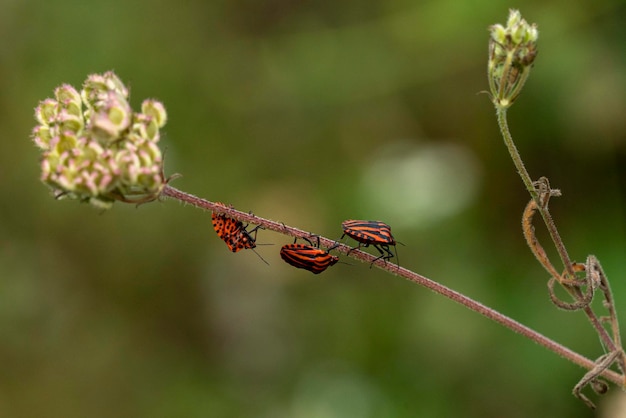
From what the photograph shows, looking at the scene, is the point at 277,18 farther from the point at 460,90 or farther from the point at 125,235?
the point at 125,235

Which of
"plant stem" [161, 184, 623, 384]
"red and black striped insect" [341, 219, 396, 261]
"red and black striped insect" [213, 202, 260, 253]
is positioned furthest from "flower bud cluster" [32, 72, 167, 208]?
"red and black striped insect" [341, 219, 396, 261]

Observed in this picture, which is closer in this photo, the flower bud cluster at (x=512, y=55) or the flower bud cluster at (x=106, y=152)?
the flower bud cluster at (x=106, y=152)

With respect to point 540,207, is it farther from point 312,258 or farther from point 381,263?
point 312,258

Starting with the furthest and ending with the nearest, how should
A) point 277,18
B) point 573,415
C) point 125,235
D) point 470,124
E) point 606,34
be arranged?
1. point 277,18
2. point 125,235
3. point 470,124
4. point 606,34
5. point 573,415

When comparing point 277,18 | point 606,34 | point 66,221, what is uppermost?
point 277,18

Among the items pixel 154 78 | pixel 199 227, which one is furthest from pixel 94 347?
pixel 154 78

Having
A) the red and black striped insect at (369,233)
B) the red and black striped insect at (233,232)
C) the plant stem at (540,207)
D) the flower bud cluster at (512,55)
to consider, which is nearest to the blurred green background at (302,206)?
the plant stem at (540,207)

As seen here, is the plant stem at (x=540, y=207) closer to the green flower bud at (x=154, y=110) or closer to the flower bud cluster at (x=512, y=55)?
the flower bud cluster at (x=512, y=55)

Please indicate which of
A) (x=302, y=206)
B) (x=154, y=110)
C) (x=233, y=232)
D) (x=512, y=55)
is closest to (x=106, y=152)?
(x=154, y=110)
